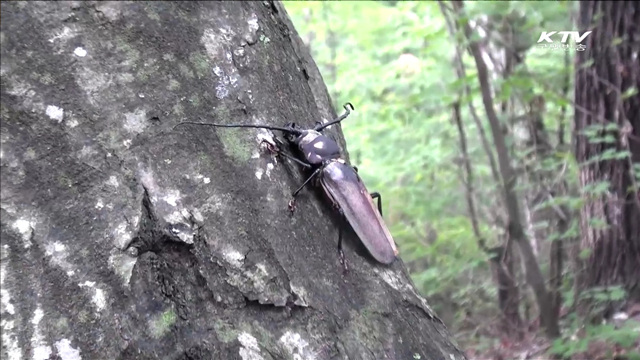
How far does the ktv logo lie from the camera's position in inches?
242

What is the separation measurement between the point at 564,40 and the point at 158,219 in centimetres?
627

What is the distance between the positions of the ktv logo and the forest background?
0.13 feet

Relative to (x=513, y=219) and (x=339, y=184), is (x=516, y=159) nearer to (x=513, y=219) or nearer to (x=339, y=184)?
(x=513, y=219)

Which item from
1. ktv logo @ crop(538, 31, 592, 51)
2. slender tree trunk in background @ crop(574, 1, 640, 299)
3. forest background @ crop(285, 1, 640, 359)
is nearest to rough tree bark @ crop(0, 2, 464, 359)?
forest background @ crop(285, 1, 640, 359)

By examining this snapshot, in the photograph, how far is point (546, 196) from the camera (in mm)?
7172

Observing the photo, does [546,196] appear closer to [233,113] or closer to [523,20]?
[523,20]

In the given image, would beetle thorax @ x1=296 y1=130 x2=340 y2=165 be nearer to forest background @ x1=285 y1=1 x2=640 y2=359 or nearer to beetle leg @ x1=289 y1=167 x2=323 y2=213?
beetle leg @ x1=289 y1=167 x2=323 y2=213

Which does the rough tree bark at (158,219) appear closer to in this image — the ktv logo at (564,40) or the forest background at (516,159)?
the forest background at (516,159)

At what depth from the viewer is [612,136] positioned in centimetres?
564

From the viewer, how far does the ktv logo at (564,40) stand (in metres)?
6.14

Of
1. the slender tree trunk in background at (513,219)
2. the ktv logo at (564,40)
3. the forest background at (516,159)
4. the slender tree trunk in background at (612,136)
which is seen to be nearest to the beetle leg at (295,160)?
the forest background at (516,159)

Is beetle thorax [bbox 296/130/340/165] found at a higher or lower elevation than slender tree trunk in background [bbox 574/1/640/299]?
higher

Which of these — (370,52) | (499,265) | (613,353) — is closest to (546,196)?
(499,265)

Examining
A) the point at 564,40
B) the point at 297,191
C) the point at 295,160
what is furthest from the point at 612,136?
the point at 297,191
